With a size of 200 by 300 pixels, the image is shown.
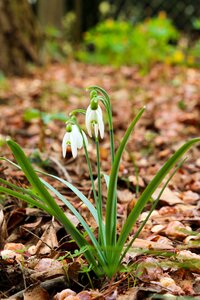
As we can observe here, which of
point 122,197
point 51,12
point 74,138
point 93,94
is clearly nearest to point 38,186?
point 74,138

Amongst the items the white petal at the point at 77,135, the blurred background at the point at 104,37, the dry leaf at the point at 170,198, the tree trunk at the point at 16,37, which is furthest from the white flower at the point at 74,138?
the tree trunk at the point at 16,37

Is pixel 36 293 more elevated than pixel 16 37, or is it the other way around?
pixel 16 37

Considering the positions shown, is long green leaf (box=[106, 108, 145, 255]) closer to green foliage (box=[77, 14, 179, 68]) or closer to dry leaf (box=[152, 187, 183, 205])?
dry leaf (box=[152, 187, 183, 205])

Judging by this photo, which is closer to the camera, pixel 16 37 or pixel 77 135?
pixel 77 135

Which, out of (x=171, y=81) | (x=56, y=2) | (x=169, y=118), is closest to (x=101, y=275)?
(x=169, y=118)

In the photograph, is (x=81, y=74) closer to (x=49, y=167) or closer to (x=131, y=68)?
(x=131, y=68)

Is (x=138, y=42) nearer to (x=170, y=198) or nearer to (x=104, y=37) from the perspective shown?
(x=104, y=37)

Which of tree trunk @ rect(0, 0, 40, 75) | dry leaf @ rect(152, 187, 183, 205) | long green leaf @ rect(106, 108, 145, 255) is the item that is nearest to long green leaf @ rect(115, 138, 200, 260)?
long green leaf @ rect(106, 108, 145, 255)

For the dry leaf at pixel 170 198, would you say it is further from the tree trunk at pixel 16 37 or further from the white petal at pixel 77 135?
the tree trunk at pixel 16 37
